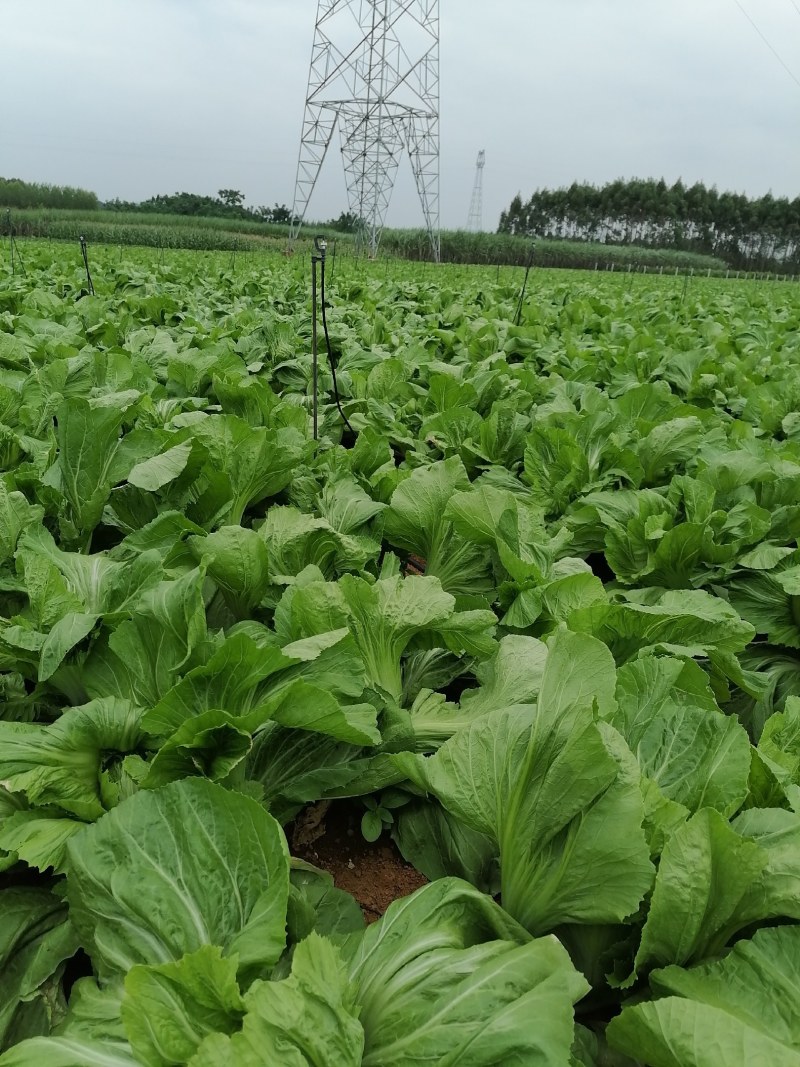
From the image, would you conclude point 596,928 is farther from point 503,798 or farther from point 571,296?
point 571,296

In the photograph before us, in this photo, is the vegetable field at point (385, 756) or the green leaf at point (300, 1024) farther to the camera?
the vegetable field at point (385, 756)

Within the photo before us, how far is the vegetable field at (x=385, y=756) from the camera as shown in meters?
1.17

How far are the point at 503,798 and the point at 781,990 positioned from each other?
521 mm

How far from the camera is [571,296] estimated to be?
13.2 meters

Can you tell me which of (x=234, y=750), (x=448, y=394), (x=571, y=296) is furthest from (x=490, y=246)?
(x=234, y=750)

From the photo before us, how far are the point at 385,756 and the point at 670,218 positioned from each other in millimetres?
93323

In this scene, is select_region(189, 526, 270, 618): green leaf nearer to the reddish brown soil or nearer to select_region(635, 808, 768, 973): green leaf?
the reddish brown soil

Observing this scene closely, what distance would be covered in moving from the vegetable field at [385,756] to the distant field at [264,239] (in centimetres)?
2768

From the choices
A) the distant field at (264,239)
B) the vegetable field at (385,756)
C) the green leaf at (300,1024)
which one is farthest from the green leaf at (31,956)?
the distant field at (264,239)

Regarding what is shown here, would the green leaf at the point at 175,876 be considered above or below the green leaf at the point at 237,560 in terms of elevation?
A: below

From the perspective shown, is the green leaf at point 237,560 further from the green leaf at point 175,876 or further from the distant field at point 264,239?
the distant field at point 264,239

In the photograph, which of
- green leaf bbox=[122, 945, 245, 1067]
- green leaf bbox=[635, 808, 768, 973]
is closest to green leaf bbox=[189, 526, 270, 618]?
green leaf bbox=[122, 945, 245, 1067]

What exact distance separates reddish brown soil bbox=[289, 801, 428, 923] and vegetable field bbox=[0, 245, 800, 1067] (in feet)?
0.06

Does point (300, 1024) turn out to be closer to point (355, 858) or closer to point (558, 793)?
point (558, 793)
